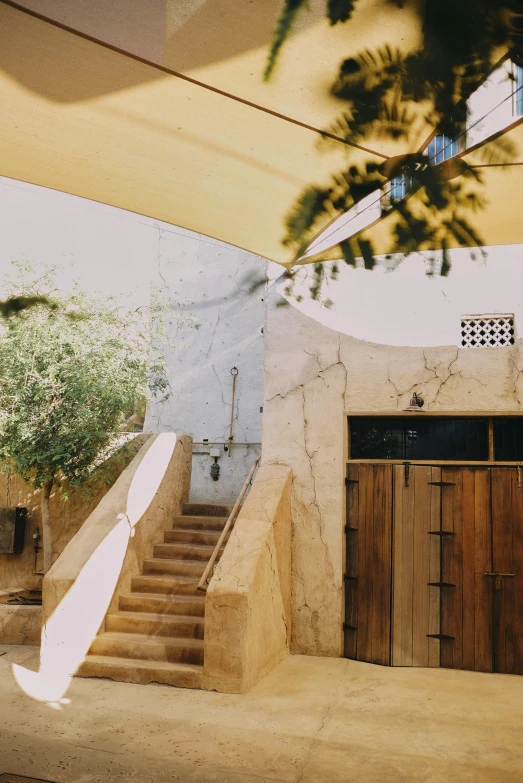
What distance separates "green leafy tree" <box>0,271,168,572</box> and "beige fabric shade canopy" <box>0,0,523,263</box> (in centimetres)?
432

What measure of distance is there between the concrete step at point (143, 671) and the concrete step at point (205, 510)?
104 inches

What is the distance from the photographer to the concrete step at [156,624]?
6535 millimetres

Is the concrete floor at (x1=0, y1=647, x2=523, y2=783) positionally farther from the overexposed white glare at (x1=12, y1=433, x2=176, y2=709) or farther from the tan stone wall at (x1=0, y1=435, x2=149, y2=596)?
the tan stone wall at (x1=0, y1=435, x2=149, y2=596)

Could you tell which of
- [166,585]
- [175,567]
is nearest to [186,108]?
[166,585]

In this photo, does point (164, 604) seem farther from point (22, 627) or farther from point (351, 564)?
point (351, 564)

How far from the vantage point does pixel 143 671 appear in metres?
6.01

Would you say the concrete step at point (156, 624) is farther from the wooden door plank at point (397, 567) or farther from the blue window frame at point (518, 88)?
the blue window frame at point (518, 88)

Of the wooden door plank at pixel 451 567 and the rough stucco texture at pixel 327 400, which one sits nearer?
the wooden door plank at pixel 451 567

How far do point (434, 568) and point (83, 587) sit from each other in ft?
11.1

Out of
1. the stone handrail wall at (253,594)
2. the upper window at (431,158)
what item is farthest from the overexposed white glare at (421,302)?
the upper window at (431,158)

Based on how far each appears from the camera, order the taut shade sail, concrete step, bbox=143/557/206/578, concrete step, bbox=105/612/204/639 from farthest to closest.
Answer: concrete step, bbox=143/557/206/578
concrete step, bbox=105/612/204/639
the taut shade sail

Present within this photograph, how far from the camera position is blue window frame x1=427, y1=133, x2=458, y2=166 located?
1.90 meters

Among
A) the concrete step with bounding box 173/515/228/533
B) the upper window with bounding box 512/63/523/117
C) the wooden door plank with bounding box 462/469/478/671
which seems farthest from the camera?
the concrete step with bounding box 173/515/228/533

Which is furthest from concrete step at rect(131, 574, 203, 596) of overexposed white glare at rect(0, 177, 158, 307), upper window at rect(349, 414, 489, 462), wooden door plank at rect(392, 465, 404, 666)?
overexposed white glare at rect(0, 177, 158, 307)
